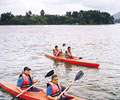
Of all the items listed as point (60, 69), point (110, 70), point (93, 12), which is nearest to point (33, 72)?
point (60, 69)

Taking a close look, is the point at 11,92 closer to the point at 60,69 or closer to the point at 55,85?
the point at 55,85

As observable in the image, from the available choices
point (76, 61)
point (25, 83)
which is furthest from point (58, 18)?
point (25, 83)

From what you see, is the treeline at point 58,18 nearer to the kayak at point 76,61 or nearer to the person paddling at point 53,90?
the kayak at point 76,61

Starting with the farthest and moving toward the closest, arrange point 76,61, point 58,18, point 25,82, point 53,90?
point 58,18, point 76,61, point 25,82, point 53,90

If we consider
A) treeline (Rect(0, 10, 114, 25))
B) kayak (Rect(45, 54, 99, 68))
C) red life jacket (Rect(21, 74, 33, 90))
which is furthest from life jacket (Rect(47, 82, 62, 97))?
treeline (Rect(0, 10, 114, 25))

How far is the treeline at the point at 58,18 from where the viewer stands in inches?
3937

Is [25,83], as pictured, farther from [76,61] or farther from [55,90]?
[76,61]

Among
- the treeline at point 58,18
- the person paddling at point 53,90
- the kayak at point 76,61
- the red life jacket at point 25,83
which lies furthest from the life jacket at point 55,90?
the treeline at point 58,18

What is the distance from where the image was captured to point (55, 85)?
7.27 meters

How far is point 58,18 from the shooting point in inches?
4198

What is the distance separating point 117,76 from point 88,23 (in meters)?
97.0

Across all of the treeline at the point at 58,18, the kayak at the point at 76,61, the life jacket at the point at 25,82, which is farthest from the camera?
the treeline at the point at 58,18

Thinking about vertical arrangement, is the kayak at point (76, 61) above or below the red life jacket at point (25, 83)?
below

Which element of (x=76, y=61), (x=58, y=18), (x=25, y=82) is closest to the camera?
(x=25, y=82)
